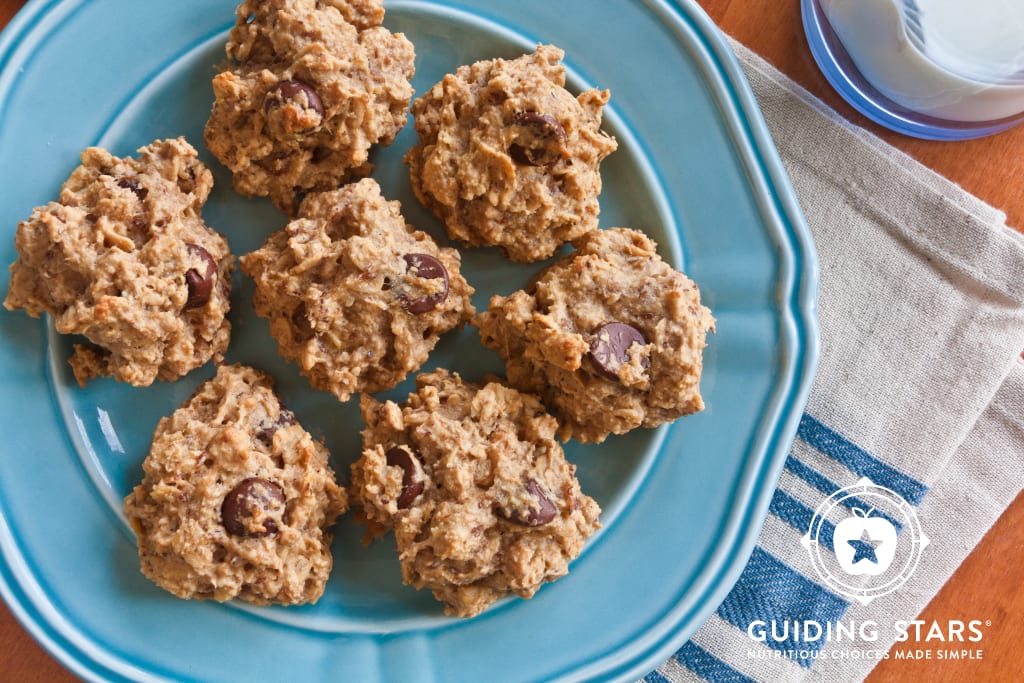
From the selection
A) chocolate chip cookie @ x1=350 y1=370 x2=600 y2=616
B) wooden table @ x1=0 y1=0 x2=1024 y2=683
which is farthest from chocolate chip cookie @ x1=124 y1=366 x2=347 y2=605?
wooden table @ x1=0 y1=0 x2=1024 y2=683

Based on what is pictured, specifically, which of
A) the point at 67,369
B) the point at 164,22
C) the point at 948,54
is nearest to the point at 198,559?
the point at 67,369

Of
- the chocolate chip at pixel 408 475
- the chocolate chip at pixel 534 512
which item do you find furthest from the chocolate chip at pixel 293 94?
the chocolate chip at pixel 534 512

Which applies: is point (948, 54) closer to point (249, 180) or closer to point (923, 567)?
point (923, 567)

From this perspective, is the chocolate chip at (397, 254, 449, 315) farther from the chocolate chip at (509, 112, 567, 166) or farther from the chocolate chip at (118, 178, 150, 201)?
the chocolate chip at (118, 178, 150, 201)

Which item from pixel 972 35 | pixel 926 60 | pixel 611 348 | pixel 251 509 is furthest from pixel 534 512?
pixel 972 35

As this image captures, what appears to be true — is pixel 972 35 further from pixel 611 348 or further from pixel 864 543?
pixel 864 543
